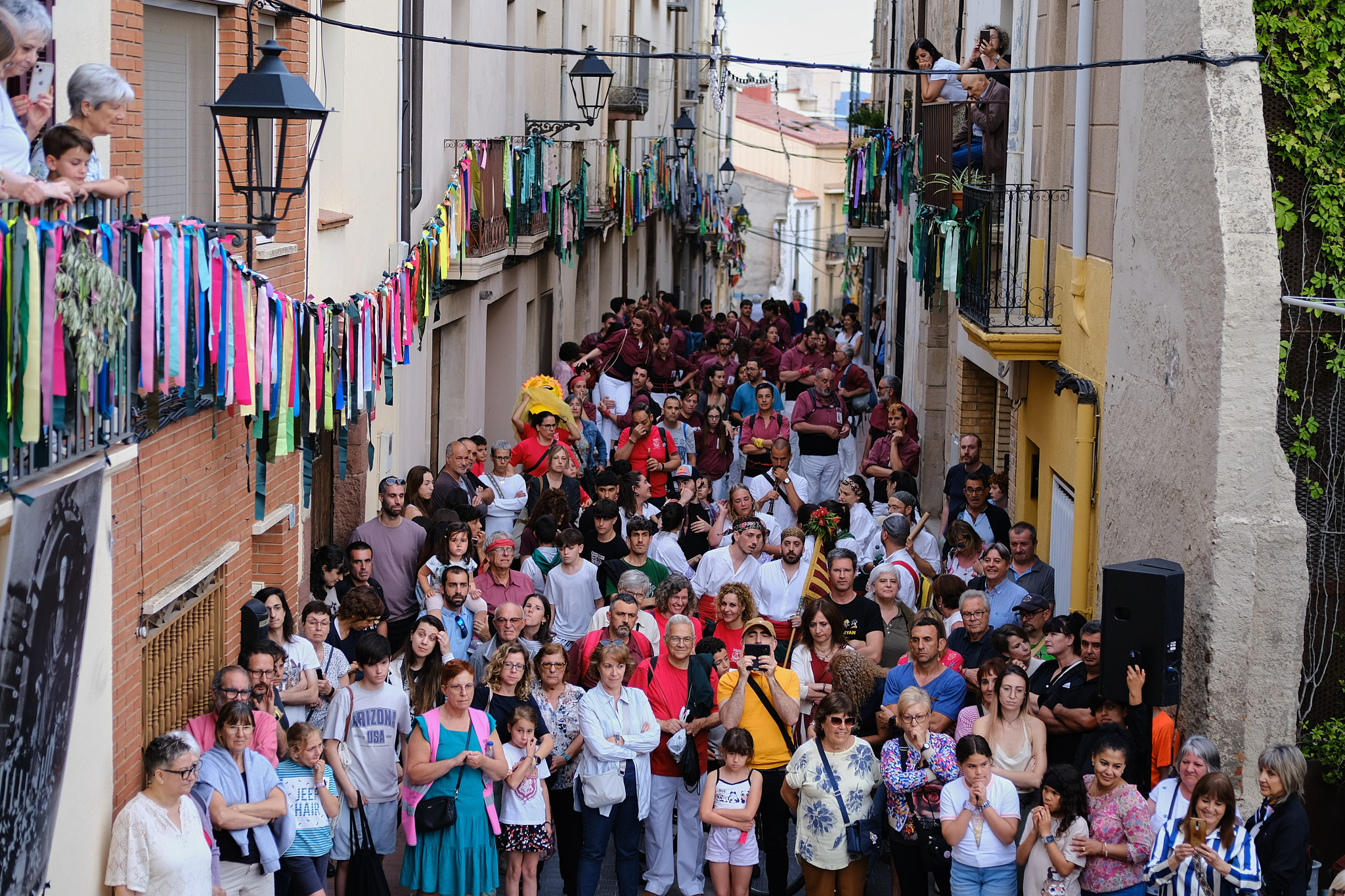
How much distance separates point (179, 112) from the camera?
29.1 feet

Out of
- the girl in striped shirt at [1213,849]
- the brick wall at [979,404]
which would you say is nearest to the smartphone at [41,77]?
the girl in striped shirt at [1213,849]

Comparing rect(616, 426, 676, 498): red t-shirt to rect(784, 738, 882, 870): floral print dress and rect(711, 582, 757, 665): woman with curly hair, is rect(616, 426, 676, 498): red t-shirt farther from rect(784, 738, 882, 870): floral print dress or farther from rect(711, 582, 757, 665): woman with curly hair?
rect(784, 738, 882, 870): floral print dress

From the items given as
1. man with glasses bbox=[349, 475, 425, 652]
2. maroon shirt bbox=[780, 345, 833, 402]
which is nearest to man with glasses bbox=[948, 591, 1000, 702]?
man with glasses bbox=[349, 475, 425, 652]

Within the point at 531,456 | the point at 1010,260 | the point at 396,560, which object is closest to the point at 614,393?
the point at 531,456

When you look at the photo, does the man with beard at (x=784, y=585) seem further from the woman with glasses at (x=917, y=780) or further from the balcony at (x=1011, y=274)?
the balcony at (x=1011, y=274)

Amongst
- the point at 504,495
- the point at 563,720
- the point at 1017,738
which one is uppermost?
the point at 504,495

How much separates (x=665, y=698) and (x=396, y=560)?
2690 millimetres

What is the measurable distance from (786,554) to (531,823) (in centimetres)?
298

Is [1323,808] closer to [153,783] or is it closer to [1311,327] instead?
[1311,327]

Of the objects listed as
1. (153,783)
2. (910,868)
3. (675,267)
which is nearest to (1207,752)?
(910,868)

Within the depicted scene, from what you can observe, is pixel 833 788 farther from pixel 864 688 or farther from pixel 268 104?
pixel 268 104

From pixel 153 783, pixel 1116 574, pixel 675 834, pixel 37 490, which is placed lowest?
pixel 675 834

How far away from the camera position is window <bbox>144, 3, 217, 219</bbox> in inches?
332

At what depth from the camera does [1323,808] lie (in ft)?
29.2
